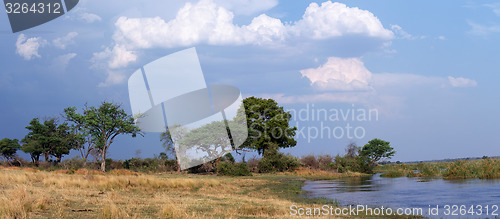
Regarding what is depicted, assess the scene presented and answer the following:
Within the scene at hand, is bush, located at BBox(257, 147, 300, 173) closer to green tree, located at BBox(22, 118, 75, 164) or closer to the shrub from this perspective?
the shrub

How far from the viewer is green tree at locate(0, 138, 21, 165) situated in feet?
193

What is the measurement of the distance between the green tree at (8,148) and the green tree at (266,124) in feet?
112

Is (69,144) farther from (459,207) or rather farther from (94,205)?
(459,207)

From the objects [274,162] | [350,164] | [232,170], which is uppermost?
[274,162]

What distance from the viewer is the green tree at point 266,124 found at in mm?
55469

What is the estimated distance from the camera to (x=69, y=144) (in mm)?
58188

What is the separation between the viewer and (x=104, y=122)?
1997 inches

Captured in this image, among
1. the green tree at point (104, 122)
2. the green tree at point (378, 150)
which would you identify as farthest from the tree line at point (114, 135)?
the green tree at point (378, 150)

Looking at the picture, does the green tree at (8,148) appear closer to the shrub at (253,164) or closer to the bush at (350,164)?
the shrub at (253,164)

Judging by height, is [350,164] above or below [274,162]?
below

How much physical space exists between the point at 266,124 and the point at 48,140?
3142 centimetres

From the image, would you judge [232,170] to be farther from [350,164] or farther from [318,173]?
[350,164]

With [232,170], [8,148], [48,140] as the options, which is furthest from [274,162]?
[8,148]

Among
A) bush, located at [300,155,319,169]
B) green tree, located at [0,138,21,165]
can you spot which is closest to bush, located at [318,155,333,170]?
bush, located at [300,155,319,169]
